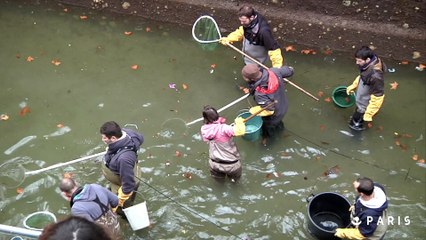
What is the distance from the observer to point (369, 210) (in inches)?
201

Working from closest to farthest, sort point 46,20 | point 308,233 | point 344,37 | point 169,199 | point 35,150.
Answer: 1. point 308,233
2. point 169,199
3. point 35,150
4. point 344,37
5. point 46,20

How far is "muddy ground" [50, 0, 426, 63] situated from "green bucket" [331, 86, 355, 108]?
46.6 inches

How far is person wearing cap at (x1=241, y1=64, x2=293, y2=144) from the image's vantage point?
6.34 m

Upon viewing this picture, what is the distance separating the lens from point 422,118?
773 centimetres

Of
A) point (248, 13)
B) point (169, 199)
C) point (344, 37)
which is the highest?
point (248, 13)

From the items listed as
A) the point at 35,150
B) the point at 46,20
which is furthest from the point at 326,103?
the point at 46,20

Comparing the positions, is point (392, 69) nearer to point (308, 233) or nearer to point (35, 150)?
point (308, 233)

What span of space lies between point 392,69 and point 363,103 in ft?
5.74

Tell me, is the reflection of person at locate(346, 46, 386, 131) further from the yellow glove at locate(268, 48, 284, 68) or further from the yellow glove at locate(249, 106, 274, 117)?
the yellow glove at locate(249, 106, 274, 117)

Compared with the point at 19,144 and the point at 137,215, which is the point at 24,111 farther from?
the point at 137,215

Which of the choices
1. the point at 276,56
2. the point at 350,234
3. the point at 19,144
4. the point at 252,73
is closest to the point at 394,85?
the point at 276,56

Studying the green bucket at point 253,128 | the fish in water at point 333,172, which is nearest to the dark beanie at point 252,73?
the green bucket at point 253,128

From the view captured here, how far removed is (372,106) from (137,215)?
375 cm

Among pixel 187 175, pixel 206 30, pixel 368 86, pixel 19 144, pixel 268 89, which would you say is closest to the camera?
pixel 268 89
